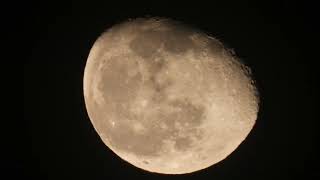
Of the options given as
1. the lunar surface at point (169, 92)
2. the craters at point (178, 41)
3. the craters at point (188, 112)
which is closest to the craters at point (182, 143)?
the lunar surface at point (169, 92)

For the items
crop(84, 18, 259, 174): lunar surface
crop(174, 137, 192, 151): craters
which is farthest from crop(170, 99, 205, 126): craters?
crop(174, 137, 192, 151): craters

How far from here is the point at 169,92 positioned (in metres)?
4.28

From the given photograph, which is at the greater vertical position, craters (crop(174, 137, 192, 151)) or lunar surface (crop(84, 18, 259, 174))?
lunar surface (crop(84, 18, 259, 174))

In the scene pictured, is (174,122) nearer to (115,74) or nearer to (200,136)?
(200,136)


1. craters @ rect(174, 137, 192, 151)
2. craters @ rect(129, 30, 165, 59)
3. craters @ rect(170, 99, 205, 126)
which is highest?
craters @ rect(129, 30, 165, 59)

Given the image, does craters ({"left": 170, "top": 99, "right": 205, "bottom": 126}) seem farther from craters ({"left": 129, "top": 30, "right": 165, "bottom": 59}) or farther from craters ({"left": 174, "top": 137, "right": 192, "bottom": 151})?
craters ({"left": 129, "top": 30, "right": 165, "bottom": 59})

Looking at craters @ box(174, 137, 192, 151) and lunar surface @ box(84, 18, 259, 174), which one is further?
craters @ box(174, 137, 192, 151)

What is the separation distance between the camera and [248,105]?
4.66 m

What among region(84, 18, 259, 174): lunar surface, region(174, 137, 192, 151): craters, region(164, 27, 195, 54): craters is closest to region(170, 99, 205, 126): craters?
region(84, 18, 259, 174): lunar surface

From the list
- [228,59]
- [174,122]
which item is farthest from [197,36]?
[174,122]

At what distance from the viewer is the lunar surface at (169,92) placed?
429 cm

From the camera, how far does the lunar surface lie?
4.29 metres

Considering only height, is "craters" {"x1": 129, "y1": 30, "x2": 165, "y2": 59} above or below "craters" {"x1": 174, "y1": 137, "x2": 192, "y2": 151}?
above

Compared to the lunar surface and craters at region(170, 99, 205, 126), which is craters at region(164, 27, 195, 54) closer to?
the lunar surface
